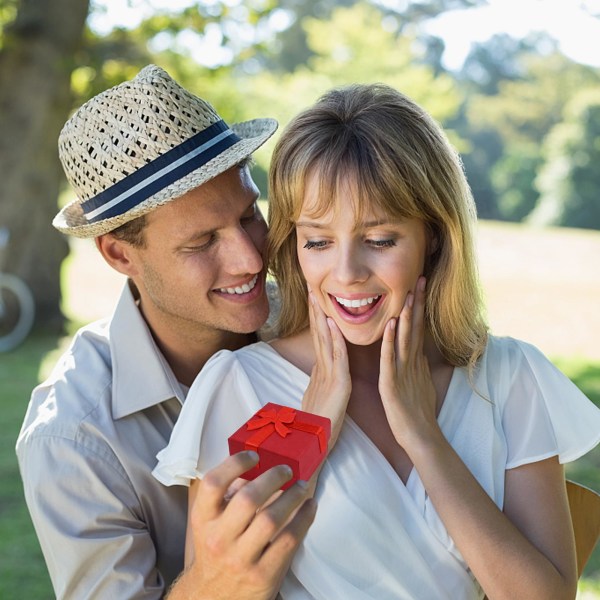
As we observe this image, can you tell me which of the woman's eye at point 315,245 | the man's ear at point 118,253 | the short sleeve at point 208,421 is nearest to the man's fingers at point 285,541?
the short sleeve at point 208,421

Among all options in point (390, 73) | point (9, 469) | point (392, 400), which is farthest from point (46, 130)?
point (390, 73)

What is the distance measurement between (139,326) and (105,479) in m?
0.57

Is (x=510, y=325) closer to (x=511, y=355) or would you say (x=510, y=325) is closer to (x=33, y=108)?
(x=33, y=108)

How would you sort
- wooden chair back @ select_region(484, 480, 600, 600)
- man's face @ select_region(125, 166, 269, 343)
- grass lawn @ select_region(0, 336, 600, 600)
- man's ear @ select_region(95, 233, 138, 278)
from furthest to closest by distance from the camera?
grass lawn @ select_region(0, 336, 600, 600) < man's ear @ select_region(95, 233, 138, 278) < man's face @ select_region(125, 166, 269, 343) < wooden chair back @ select_region(484, 480, 600, 600)

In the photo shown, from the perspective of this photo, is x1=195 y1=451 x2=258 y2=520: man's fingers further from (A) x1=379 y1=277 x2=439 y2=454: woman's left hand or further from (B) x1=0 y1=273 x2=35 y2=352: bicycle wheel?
(B) x1=0 y1=273 x2=35 y2=352: bicycle wheel

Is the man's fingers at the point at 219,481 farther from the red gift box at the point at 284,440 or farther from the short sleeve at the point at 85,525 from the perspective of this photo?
the short sleeve at the point at 85,525

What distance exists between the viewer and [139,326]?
2922 millimetres

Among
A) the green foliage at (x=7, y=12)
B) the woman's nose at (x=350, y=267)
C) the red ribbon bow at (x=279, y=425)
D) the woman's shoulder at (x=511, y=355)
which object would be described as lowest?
the green foliage at (x=7, y=12)

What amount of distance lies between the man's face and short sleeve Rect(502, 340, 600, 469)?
2.74 feet

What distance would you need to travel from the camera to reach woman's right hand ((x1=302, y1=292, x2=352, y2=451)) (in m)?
2.39

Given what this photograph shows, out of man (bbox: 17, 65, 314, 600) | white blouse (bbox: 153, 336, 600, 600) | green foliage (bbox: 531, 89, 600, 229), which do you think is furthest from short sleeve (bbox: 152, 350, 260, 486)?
green foliage (bbox: 531, 89, 600, 229)

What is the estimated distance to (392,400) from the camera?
2.40 metres

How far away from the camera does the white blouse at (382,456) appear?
7.47 feet

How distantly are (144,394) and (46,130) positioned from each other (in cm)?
799
